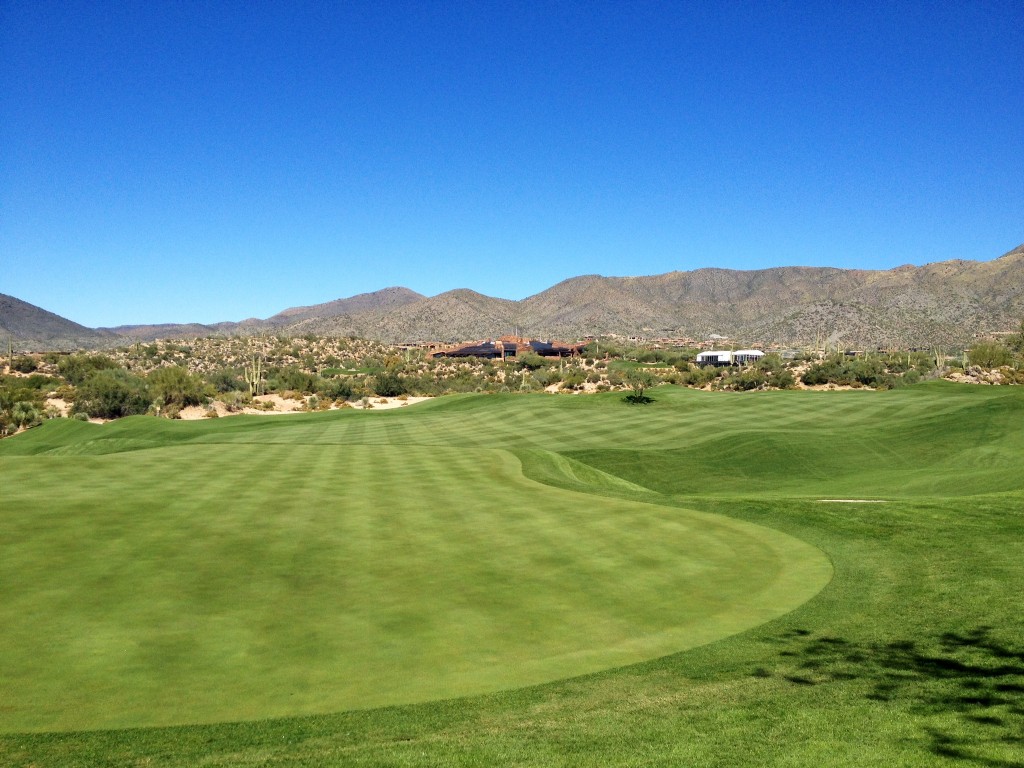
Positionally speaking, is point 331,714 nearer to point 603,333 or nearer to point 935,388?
point 935,388

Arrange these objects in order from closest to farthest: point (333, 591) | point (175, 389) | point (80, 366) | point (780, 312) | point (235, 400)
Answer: point (333, 591), point (175, 389), point (235, 400), point (80, 366), point (780, 312)

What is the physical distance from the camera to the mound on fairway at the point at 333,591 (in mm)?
7418

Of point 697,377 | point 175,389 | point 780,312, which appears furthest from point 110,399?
point 780,312

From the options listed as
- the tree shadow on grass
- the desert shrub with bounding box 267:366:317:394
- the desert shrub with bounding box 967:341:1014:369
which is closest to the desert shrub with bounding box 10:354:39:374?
the desert shrub with bounding box 267:366:317:394

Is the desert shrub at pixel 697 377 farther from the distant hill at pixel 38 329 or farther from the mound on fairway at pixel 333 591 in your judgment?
the distant hill at pixel 38 329

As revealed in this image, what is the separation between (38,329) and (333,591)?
170534mm

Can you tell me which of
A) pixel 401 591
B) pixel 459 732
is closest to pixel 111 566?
pixel 401 591

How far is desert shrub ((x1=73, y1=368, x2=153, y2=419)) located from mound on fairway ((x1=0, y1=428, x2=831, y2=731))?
40272 millimetres

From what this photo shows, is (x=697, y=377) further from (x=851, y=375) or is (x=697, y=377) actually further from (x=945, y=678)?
(x=945, y=678)

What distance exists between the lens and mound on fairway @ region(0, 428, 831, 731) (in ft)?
24.3

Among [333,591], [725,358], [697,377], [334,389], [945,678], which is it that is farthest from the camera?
[725,358]

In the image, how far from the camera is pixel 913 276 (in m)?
167

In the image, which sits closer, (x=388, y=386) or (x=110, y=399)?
(x=110, y=399)

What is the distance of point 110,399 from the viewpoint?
2140 inches
